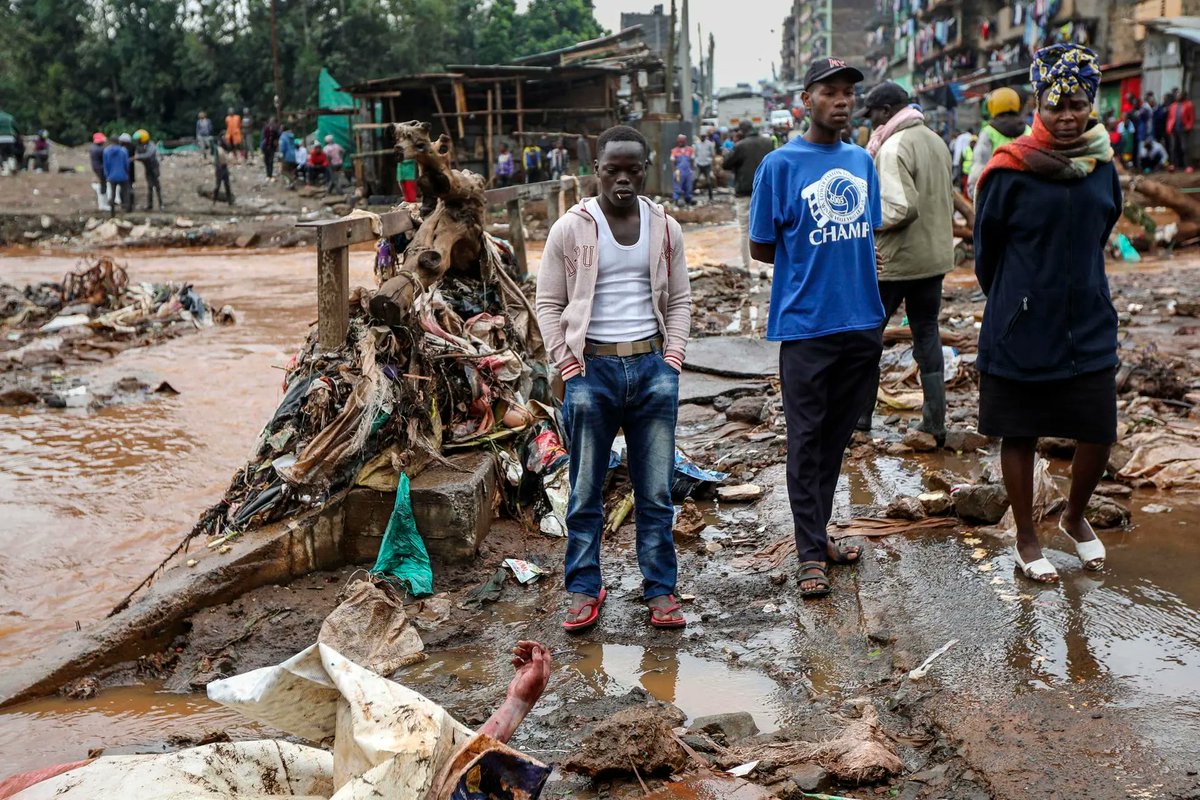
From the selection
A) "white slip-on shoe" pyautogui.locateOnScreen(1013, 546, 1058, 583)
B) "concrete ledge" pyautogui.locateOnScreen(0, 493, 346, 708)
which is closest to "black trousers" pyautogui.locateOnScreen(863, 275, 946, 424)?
"white slip-on shoe" pyautogui.locateOnScreen(1013, 546, 1058, 583)

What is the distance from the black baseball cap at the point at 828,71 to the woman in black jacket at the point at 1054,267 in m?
0.58

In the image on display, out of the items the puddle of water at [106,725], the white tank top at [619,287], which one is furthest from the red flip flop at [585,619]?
the puddle of water at [106,725]

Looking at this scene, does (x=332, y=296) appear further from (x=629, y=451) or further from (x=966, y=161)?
(x=966, y=161)

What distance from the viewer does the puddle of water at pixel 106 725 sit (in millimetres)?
3432

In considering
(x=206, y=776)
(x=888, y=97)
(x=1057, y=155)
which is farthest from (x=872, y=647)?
(x=888, y=97)

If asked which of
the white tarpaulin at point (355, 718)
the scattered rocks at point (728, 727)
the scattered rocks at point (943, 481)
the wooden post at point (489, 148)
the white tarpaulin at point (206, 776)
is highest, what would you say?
the wooden post at point (489, 148)

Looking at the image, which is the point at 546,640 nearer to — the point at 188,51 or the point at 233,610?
the point at 233,610

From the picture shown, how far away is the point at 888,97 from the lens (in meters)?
5.65

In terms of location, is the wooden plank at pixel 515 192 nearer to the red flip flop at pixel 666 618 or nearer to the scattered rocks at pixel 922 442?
the scattered rocks at pixel 922 442

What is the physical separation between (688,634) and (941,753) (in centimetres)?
117

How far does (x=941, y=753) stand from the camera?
9.58ft

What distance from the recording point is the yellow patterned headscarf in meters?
3.59

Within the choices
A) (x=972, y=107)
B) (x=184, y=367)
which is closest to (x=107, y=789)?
(x=184, y=367)

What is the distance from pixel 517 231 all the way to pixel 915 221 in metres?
3.72
